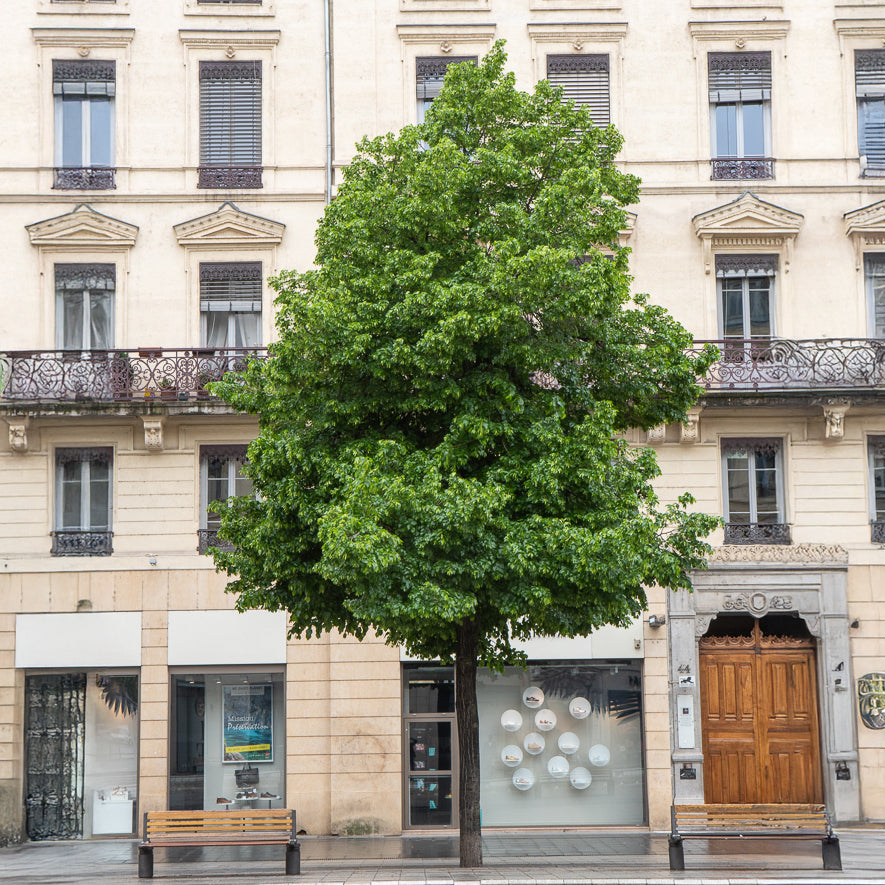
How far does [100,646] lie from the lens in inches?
814

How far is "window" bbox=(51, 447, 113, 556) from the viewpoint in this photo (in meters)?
21.2

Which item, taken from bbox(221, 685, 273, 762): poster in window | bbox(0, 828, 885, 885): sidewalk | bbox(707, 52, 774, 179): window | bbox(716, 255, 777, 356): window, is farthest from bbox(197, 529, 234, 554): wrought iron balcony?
bbox(707, 52, 774, 179): window

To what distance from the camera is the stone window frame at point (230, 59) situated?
72.3 ft

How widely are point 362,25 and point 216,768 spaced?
13.3 meters

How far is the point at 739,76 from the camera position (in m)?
22.3

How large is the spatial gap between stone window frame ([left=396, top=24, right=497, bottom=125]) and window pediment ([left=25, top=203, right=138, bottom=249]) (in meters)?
5.47

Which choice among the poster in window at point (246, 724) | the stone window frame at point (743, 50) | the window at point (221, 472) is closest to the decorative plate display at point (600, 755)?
the poster in window at point (246, 724)

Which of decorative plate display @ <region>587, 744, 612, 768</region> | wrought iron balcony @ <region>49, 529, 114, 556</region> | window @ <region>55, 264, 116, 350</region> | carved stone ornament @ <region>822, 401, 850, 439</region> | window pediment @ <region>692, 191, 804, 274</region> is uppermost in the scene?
window pediment @ <region>692, 191, 804, 274</region>

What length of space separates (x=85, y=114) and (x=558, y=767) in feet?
46.4

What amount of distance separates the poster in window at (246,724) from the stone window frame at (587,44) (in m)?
11.9

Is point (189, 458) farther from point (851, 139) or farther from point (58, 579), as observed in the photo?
point (851, 139)

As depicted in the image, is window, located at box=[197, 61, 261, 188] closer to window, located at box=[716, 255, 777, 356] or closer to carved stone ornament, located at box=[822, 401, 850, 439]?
window, located at box=[716, 255, 777, 356]

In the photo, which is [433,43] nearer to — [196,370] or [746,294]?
[746,294]

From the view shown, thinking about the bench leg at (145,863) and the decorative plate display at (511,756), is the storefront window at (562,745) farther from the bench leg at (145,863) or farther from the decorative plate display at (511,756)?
the bench leg at (145,863)
